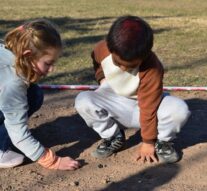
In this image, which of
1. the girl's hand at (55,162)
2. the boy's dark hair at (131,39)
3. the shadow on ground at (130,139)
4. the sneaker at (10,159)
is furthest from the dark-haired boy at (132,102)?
the sneaker at (10,159)

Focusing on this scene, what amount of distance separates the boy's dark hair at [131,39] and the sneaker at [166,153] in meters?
0.65

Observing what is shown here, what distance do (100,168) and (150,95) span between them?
536 millimetres

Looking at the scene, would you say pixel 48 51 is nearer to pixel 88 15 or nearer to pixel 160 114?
pixel 160 114

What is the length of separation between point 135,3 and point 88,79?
10.0 meters

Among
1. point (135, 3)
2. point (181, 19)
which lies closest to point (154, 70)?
point (181, 19)

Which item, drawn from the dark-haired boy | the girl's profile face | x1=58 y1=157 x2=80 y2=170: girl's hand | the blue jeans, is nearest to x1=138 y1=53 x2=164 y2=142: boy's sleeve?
the dark-haired boy

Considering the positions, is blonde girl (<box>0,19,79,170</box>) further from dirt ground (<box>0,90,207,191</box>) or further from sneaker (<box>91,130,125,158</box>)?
sneaker (<box>91,130,125,158</box>)

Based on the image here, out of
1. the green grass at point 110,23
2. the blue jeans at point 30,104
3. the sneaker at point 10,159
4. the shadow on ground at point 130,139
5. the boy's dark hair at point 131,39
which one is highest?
the boy's dark hair at point 131,39

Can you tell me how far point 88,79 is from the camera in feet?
17.3

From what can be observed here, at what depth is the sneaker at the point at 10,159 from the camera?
3207 millimetres

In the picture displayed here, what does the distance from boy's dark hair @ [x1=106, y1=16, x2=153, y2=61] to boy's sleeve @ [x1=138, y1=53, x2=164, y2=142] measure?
0.79ft

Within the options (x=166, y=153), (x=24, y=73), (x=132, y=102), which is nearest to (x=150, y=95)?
(x=132, y=102)

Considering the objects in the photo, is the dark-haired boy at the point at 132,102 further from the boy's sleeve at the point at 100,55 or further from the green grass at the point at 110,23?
the green grass at the point at 110,23

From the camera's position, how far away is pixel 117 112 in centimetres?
348
